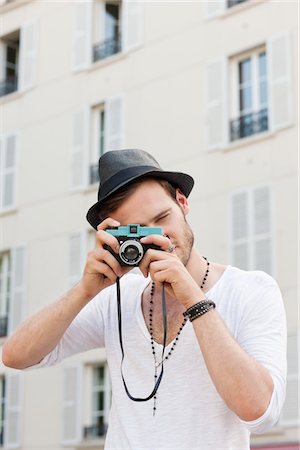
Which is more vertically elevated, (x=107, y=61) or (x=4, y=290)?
(x=107, y=61)

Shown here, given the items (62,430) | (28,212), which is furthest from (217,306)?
(28,212)

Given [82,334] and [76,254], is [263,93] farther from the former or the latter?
[82,334]

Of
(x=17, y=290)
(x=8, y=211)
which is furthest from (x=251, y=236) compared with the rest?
(x=8, y=211)

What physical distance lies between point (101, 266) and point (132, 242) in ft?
0.44

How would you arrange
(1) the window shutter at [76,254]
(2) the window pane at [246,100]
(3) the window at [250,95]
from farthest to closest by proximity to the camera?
1. (1) the window shutter at [76,254]
2. (2) the window pane at [246,100]
3. (3) the window at [250,95]

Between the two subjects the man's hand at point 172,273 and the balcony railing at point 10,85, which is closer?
the man's hand at point 172,273

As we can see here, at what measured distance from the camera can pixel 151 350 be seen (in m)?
2.46

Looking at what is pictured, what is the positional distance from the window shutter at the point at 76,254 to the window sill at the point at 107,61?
331 centimetres

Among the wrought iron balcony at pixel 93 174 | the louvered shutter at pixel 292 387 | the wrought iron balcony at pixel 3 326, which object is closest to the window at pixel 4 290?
the wrought iron balcony at pixel 3 326

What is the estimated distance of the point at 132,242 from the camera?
2.31m

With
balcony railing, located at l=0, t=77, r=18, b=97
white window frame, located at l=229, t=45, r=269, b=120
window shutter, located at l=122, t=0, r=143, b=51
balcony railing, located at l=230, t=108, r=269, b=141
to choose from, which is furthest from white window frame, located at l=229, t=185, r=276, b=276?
balcony railing, located at l=0, t=77, r=18, b=97

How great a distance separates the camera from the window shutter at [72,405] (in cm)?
1686

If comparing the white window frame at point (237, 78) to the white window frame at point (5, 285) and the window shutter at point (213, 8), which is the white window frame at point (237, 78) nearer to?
the window shutter at point (213, 8)

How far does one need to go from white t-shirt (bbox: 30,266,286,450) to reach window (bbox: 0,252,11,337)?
16.3 metres
